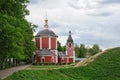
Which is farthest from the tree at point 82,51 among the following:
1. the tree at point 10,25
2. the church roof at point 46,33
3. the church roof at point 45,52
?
the tree at point 10,25

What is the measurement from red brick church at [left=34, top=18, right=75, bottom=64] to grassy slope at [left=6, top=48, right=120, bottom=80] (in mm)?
58480

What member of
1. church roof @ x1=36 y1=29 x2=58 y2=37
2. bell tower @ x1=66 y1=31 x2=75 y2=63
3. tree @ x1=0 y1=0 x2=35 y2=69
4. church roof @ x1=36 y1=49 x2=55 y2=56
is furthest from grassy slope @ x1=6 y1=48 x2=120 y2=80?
bell tower @ x1=66 y1=31 x2=75 y2=63

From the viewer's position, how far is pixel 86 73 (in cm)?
2842

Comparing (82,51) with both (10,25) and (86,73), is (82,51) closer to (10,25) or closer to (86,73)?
(86,73)

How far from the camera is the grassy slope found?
84.7 feet

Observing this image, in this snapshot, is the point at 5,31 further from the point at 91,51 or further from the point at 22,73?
the point at 91,51

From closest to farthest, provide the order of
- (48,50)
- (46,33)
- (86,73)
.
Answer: (86,73), (48,50), (46,33)

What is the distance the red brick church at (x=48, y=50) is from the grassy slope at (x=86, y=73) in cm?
5848

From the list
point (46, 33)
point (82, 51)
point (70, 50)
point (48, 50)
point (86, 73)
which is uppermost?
point (46, 33)

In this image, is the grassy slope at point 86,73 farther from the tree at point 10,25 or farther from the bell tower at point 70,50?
the bell tower at point 70,50

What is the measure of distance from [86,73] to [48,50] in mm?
63601

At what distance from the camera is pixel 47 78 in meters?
25.9

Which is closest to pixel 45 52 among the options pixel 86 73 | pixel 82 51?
pixel 82 51

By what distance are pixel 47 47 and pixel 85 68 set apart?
64.7 m
